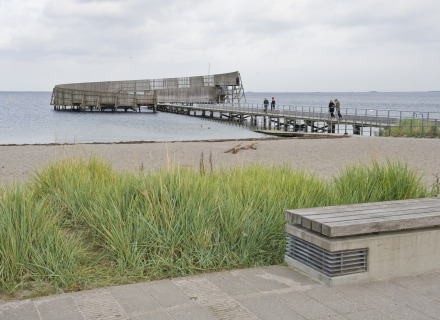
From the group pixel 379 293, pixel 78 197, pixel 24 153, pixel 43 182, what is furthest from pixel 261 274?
pixel 24 153

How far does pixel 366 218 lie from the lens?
402 cm

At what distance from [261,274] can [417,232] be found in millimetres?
1271

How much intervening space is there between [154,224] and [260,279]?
3.59ft

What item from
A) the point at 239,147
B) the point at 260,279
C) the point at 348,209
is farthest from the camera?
the point at 239,147

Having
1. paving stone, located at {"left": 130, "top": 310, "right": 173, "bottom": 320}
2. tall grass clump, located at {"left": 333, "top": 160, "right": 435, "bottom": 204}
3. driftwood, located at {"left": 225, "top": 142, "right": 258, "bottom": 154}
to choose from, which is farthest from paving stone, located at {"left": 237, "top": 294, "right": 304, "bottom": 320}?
driftwood, located at {"left": 225, "top": 142, "right": 258, "bottom": 154}

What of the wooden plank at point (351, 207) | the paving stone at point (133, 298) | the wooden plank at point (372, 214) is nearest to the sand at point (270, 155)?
the wooden plank at point (351, 207)

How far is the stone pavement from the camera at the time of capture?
323 cm

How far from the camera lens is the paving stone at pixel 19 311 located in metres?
3.14

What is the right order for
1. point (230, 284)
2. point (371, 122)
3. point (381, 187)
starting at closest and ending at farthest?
point (230, 284) < point (381, 187) < point (371, 122)

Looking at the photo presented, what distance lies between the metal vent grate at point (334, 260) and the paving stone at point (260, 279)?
32cm

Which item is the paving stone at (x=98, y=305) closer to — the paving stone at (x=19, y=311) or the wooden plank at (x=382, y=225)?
the paving stone at (x=19, y=311)

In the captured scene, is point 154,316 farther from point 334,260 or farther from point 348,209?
point 348,209

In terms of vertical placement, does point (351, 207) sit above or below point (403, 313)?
above

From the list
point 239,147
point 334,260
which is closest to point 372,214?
point 334,260
